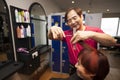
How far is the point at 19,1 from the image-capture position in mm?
2105

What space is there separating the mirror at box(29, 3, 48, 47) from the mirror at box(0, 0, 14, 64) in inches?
30.6

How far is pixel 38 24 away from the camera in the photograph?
9.68 ft

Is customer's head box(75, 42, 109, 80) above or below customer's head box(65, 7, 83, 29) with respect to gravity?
below

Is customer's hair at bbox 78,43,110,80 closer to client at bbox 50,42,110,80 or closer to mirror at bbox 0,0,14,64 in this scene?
client at bbox 50,42,110,80

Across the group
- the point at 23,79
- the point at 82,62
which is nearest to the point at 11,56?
the point at 23,79

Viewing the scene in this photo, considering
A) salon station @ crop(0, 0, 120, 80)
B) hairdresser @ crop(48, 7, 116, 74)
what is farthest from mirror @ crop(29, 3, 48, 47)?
hairdresser @ crop(48, 7, 116, 74)

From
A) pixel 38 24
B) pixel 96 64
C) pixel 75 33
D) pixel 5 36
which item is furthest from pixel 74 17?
pixel 38 24

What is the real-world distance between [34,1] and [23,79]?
2.04 metres

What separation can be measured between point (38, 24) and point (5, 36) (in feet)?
4.14

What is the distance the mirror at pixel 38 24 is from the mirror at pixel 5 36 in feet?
2.55

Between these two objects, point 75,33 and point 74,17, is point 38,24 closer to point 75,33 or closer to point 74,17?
point 74,17

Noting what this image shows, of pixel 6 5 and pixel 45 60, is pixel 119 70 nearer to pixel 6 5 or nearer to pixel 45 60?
pixel 45 60

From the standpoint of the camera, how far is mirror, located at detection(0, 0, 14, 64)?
172 centimetres

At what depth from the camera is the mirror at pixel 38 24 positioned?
104 inches
